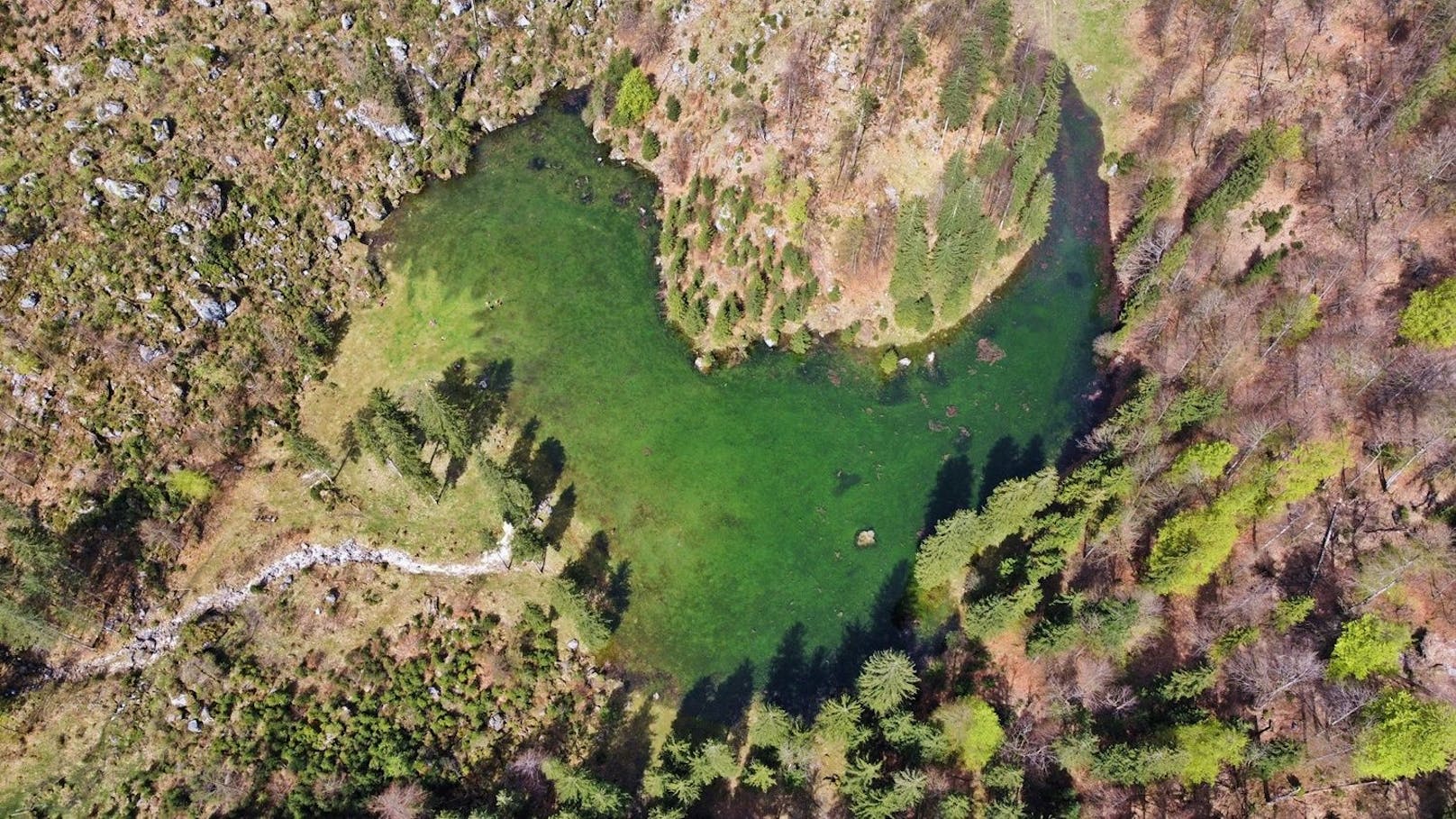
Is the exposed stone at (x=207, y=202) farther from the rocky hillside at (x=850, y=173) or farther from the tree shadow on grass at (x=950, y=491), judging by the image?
the tree shadow on grass at (x=950, y=491)

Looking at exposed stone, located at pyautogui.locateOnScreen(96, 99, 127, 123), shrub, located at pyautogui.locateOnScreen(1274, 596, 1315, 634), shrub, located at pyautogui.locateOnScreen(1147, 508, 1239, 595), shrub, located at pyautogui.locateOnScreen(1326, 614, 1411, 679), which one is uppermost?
exposed stone, located at pyautogui.locateOnScreen(96, 99, 127, 123)

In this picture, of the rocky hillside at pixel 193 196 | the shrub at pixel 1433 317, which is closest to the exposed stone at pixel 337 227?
the rocky hillside at pixel 193 196

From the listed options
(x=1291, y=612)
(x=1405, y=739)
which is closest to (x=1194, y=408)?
(x=1291, y=612)

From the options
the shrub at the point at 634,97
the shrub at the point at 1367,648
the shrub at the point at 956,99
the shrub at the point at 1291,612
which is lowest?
the shrub at the point at 1367,648

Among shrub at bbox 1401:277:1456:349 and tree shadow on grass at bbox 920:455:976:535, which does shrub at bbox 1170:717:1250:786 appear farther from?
shrub at bbox 1401:277:1456:349

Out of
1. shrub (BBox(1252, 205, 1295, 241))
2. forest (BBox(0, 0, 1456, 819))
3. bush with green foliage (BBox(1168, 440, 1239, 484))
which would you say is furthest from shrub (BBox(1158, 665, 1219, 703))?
shrub (BBox(1252, 205, 1295, 241))

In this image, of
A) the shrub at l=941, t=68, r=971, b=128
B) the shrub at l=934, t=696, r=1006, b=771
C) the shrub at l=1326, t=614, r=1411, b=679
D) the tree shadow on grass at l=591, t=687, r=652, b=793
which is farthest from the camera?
the shrub at l=941, t=68, r=971, b=128

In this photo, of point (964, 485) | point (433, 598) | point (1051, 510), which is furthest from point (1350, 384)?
point (433, 598)
